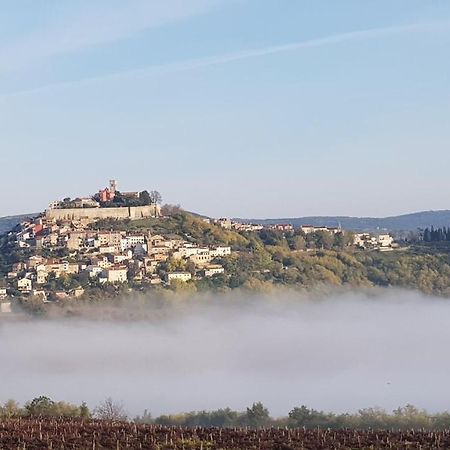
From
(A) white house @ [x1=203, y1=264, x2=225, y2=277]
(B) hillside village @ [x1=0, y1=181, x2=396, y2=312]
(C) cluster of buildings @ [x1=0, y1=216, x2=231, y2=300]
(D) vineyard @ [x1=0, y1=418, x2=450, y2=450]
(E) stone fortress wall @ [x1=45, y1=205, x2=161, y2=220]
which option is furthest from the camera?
Answer: (E) stone fortress wall @ [x1=45, y1=205, x2=161, y2=220]

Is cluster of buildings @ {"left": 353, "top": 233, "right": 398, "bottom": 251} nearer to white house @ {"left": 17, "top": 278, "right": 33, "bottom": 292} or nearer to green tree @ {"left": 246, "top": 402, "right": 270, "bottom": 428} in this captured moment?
white house @ {"left": 17, "top": 278, "right": 33, "bottom": 292}

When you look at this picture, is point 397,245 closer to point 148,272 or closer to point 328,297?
point 328,297

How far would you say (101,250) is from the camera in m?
106

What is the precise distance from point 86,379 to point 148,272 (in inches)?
843

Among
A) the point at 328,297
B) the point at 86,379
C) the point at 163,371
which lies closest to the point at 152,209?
the point at 328,297

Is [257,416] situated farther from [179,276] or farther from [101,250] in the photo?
[101,250]

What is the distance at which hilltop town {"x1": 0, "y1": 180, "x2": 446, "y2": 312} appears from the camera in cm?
9944

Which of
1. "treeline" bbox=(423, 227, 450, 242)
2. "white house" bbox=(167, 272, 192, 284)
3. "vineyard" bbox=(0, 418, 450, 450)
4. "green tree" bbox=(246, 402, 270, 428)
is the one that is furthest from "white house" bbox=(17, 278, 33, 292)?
"vineyard" bbox=(0, 418, 450, 450)

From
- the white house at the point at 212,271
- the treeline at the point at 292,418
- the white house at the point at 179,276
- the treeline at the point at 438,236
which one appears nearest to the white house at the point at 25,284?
the white house at the point at 179,276

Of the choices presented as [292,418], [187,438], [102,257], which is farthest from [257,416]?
[102,257]

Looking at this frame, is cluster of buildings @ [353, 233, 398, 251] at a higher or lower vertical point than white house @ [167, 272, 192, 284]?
higher

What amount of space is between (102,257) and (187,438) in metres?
75.5

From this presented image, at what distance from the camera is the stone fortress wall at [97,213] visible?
378 feet

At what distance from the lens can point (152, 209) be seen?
118 meters
